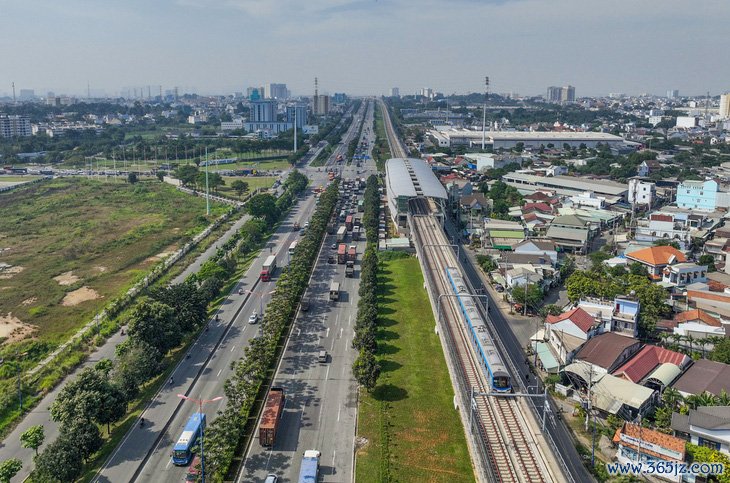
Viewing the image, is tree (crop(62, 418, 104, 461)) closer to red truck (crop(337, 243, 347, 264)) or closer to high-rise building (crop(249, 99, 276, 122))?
red truck (crop(337, 243, 347, 264))

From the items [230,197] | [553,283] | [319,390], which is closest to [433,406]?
[319,390]

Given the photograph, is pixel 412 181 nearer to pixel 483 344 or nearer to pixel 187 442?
pixel 483 344

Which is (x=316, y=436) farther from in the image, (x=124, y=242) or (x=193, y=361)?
(x=124, y=242)

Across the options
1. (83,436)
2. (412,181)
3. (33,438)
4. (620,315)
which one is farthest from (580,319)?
(412,181)

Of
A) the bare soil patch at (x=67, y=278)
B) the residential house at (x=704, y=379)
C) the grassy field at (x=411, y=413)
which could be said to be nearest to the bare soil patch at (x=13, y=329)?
the bare soil patch at (x=67, y=278)

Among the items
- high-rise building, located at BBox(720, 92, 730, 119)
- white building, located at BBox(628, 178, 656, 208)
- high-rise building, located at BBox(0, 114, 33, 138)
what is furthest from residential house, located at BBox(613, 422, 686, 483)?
high-rise building, located at BBox(720, 92, 730, 119)

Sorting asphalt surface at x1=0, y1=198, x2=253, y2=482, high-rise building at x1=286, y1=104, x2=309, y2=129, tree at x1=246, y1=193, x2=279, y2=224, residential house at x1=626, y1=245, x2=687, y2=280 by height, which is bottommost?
asphalt surface at x1=0, y1=198, x2=253, y2=482
